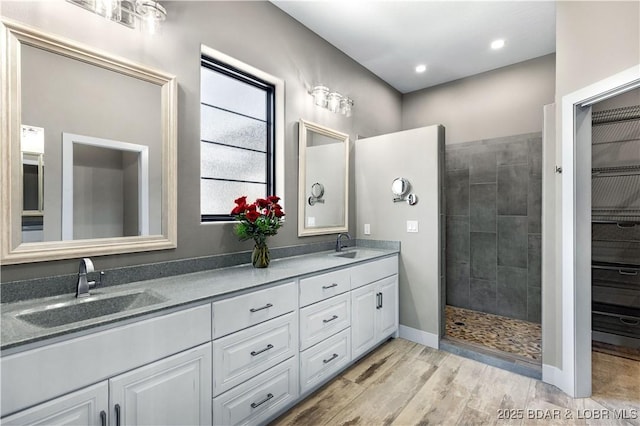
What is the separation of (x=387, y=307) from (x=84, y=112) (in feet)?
8.86

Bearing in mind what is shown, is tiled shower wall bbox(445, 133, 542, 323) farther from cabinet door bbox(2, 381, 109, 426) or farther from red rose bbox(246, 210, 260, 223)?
cabinet door bbox(2, 381, 109, 426)

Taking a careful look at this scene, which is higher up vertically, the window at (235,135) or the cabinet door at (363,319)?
the window at (235,135)

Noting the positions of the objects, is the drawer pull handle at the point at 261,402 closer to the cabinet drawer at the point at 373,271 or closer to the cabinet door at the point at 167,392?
the cabinet door at the point at 167,392

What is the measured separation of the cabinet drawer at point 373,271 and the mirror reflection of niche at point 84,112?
149 cm

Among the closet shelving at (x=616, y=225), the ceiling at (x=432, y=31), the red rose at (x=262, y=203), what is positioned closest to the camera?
the red rose at (x=262, y=203)

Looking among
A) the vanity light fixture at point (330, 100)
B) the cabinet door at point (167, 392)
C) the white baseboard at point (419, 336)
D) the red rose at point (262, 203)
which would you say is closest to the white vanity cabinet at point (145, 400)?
the cabinet door at point (167, 392)

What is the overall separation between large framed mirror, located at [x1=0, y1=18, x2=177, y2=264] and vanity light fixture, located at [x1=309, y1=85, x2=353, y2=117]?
135 cm

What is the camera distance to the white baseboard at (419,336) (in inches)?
113

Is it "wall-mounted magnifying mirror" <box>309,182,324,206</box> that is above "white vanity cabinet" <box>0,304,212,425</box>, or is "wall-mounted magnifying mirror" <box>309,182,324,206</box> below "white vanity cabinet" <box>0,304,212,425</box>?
above

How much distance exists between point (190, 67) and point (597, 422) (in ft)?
11.2

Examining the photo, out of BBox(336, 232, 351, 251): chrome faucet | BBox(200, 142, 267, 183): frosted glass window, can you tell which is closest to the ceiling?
BBox(200, 142, 267, 183): frosted glass window

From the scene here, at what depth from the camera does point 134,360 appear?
1.24 metres

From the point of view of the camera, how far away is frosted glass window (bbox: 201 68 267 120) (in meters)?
2.25

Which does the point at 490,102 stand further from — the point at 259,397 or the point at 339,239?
the point at 259,397
